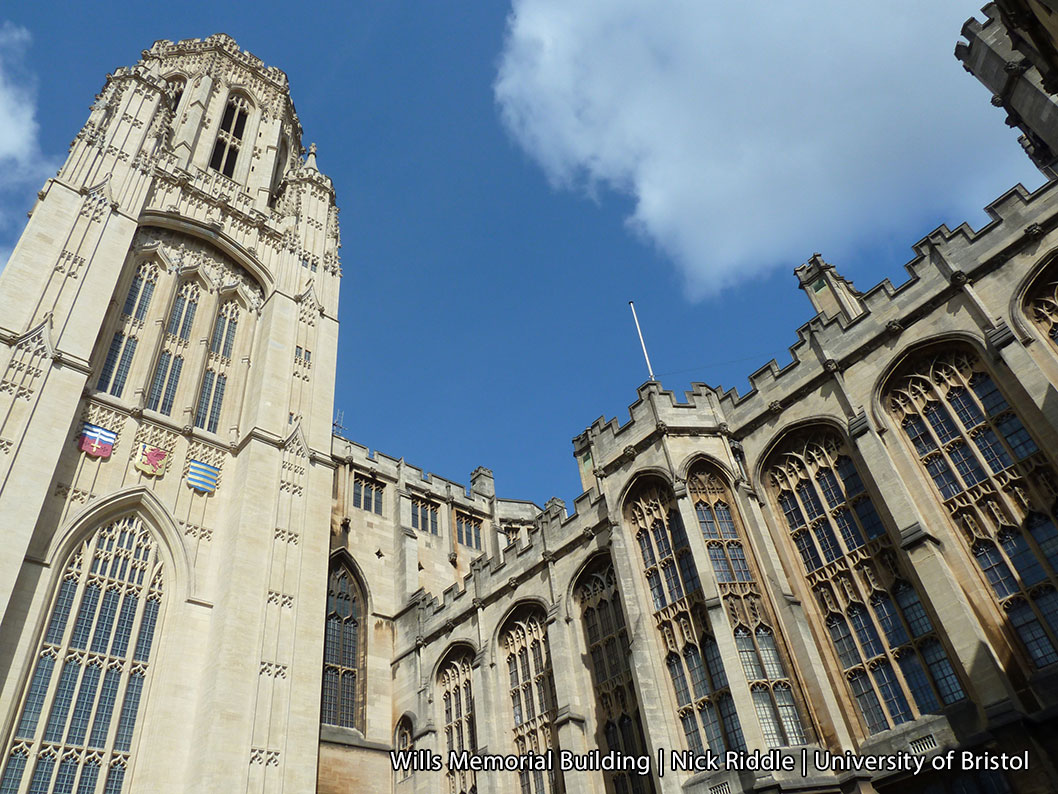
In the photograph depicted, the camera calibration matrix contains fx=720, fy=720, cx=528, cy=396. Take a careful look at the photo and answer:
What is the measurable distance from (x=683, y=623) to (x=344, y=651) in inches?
599

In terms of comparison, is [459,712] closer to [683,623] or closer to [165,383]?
[683,623]

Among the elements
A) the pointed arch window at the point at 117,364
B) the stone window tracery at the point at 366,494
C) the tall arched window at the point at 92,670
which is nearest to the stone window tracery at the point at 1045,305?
the tall arched window at the point at 92,670

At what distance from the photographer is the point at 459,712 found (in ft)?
82.1

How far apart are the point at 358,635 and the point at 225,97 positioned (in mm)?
30533

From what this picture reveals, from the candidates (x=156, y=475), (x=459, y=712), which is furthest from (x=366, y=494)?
(x=459, y=712)

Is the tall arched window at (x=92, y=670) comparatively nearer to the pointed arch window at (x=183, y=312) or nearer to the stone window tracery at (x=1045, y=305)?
the pointed arch window at (x=183, y=312)

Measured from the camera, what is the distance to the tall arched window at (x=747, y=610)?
1553 cm

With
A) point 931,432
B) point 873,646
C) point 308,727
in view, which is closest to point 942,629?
point 873,646

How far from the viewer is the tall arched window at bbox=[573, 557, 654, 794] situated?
19016 mm

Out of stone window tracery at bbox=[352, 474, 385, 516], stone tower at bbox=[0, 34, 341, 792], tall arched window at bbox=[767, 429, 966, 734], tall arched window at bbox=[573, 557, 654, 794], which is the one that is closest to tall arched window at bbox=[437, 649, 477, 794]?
stone tower at bbox=[0, 34, 341, 792]

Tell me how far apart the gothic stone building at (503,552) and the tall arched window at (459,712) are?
0.39 feet

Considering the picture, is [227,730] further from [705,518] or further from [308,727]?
[705,518]

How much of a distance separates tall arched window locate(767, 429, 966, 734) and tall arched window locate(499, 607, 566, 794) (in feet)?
29.4

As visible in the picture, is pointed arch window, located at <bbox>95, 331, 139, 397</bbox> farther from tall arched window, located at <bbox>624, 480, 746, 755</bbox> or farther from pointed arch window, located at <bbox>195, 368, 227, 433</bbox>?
tall arched window, located at <bbox>624, 480, 746, 755</bbox>
